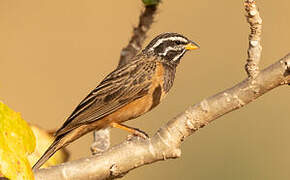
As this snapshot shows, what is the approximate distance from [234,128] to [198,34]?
2.65m

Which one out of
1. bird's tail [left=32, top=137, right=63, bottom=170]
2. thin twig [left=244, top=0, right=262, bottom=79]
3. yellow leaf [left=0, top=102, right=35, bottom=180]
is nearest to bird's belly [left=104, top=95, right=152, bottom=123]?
bird's tail [left=32, top=137, right=63, bottom=170]

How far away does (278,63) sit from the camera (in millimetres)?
3854

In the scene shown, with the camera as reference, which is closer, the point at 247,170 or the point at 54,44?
the point at 247,170

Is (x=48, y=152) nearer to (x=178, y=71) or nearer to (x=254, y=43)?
(x=254, y=43)

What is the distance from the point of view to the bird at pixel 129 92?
604 cm

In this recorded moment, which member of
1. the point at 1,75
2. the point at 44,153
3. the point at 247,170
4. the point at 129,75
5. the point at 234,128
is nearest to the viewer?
the point at 44,153

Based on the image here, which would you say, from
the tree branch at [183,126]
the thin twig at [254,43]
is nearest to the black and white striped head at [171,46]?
the tree branch at [183,126]

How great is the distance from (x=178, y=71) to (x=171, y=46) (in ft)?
15.7

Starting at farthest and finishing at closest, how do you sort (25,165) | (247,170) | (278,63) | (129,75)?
1. (247,170)
2. (129,75)
3. (278,63)
4. (25,165)

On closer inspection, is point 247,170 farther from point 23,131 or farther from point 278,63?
point 23,131

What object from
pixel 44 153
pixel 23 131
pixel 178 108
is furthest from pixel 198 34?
pixel 23 131

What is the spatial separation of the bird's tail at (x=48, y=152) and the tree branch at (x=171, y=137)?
31 cm

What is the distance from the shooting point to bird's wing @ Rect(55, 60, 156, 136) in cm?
614

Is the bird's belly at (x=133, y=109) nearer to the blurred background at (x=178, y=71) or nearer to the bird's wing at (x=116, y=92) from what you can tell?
the bird's wing at (x=116, y=92)
